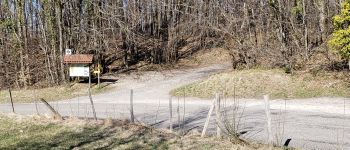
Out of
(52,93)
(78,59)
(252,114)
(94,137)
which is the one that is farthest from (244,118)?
(52,93)

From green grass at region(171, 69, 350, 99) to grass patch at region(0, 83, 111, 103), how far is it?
6.06 metres

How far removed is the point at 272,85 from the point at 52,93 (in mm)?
13189

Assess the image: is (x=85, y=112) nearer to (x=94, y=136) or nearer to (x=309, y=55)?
(x=94, y=136)

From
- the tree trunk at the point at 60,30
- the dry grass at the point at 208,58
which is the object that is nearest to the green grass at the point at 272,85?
the tree trunk at the point at 60,30

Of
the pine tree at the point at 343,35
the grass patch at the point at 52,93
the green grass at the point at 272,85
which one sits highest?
the pine tree at the point at 343,35

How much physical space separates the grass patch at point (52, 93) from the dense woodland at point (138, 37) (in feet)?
6.17

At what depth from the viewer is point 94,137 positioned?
1255 centimetres

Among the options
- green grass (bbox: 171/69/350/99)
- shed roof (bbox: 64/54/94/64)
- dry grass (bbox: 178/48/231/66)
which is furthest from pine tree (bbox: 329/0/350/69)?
dry grass (bbox: 178/48/231/66)

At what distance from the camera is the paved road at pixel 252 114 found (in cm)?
1203

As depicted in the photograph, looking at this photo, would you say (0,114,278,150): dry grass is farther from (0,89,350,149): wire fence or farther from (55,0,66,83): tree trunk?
(55,0,66,83): tree trunk

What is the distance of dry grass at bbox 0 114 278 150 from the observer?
11.1 meters

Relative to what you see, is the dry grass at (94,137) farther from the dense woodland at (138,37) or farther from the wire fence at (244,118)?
the dense woodland at (138,37)

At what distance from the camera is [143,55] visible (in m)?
40.7

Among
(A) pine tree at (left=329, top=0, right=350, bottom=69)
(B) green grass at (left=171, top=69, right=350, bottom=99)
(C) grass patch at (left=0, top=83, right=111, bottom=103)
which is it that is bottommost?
(C) grass patch at (left=0, top=83, right=111, bottom=103)
